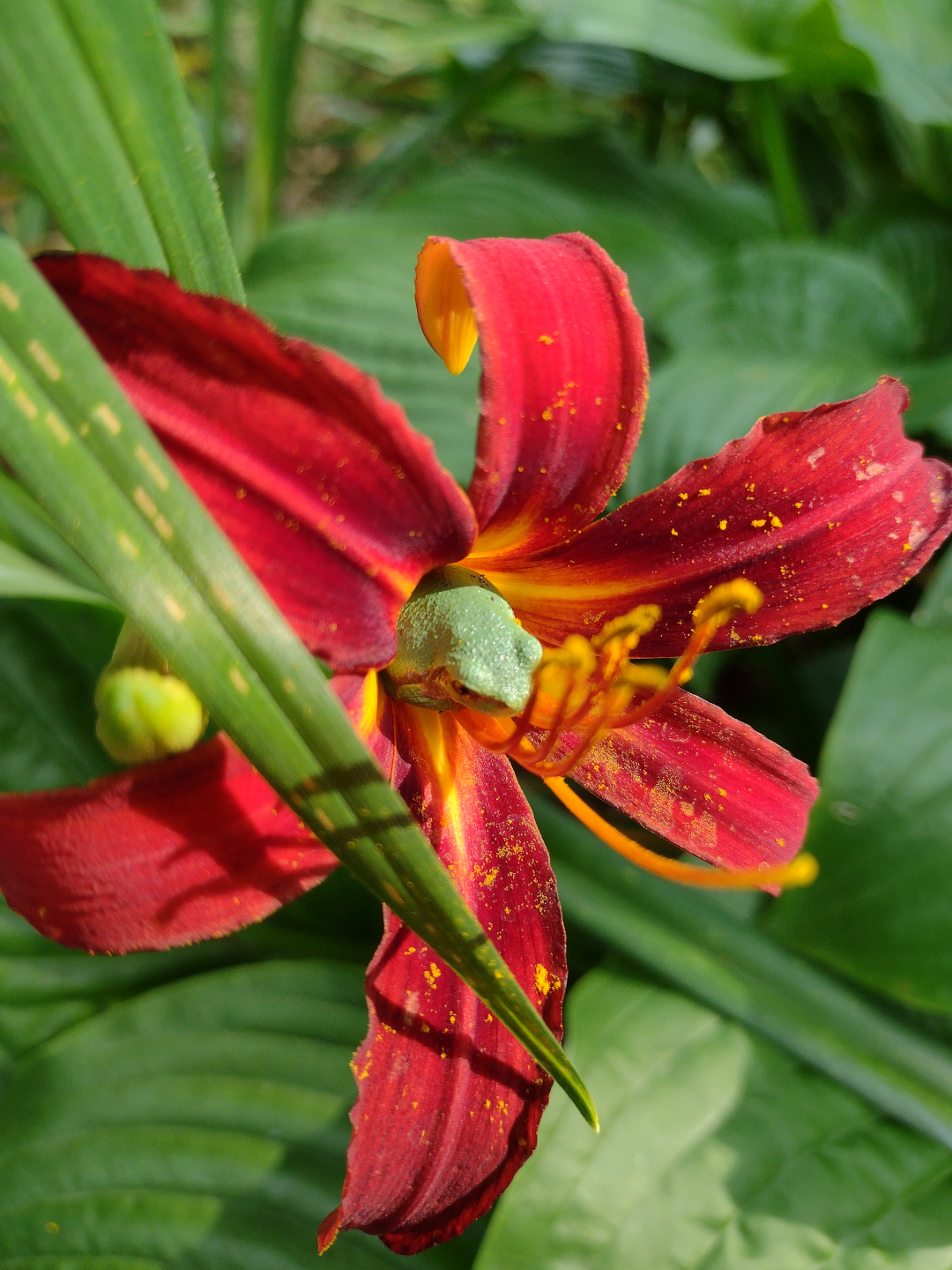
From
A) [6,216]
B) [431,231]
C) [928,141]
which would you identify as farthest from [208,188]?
[6,216]

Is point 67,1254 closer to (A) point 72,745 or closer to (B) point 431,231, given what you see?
(A) point 72,745

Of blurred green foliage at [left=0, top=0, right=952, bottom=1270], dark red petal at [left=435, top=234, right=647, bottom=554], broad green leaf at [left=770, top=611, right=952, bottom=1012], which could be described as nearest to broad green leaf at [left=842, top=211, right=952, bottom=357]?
blurred green foliage at [left=0, top=0, right=952, bottom=1270]

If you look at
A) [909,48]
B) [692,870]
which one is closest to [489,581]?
[692,870]

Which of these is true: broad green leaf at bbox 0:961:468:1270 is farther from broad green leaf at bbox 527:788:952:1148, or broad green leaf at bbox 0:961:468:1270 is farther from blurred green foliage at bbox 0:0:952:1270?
broad green leaf at bbox 527:788:952:1148

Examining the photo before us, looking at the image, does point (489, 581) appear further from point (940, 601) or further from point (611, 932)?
point (940, 601)

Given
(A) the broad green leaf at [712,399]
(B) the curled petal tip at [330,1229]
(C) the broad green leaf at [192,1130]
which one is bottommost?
(C) the broad green leaf at [192,1130]

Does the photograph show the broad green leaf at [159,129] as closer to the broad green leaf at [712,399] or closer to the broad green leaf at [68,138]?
the broad green leaf at [68,138]

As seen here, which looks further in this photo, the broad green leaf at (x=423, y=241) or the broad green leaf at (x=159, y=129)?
the broad green leaf at (x=423, y=241)

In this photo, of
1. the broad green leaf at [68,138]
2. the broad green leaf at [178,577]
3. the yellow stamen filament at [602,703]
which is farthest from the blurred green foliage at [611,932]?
the yellow stamen filament at [602,703]
